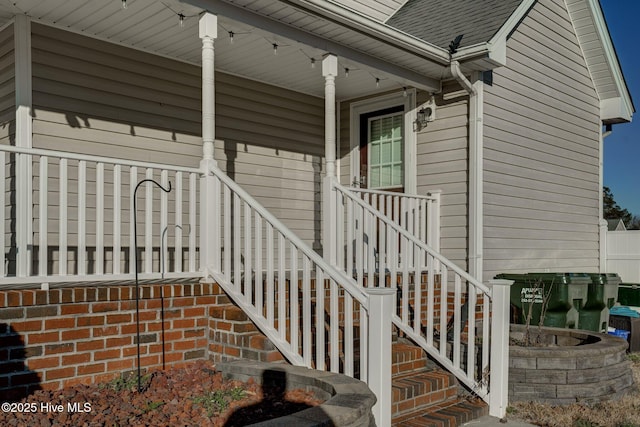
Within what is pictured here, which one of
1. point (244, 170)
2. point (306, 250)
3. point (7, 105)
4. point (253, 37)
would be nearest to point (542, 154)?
point (244, 170)

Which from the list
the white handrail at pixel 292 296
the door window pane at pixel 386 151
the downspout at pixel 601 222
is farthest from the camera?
the downspout at pixel 601 222

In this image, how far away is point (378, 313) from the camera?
11.8ft

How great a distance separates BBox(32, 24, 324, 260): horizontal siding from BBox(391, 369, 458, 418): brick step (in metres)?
3.26

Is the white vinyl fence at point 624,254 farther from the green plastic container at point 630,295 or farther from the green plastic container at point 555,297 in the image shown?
the green plastic container at point 555,297

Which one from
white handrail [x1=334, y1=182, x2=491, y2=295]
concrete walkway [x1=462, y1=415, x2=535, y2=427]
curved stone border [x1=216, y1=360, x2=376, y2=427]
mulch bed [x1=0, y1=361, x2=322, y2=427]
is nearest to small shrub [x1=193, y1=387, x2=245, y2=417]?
mulch bed [x1=0, y1=361, x2=322, y2=427]

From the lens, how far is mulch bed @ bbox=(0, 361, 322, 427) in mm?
3121

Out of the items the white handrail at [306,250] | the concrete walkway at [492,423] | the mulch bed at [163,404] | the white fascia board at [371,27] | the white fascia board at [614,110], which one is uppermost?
the white fascia board at [371,27]

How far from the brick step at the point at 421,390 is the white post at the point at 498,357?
31 cm

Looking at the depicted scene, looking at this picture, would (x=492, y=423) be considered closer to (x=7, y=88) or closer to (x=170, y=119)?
(x=170, y=119)

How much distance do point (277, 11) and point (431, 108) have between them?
252cm

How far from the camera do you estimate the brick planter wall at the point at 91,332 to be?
3633 mm

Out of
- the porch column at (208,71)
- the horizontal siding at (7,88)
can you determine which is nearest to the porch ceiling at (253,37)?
the porch column at (208,71)

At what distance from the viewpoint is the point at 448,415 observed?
14.5 ft

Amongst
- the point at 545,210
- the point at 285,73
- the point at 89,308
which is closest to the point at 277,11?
the point at 285,73
